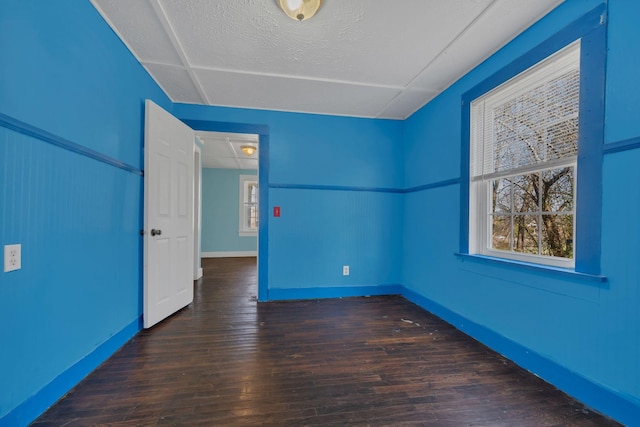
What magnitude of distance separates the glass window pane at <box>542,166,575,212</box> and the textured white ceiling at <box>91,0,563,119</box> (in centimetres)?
105

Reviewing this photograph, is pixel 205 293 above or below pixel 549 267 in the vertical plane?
below

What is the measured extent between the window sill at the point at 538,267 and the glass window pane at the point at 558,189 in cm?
40

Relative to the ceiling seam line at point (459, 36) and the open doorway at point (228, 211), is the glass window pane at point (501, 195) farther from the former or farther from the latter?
the open doorway at point (228, 211)

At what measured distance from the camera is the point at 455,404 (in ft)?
4.91

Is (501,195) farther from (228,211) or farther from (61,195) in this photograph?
(228,211)

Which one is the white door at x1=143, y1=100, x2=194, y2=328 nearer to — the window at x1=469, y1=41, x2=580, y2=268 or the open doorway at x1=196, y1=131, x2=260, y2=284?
the window at x1=469, y1=41, x2=580, y2=268

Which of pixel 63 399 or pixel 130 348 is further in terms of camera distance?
pixel 130 348

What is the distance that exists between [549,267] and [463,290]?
83 centimetres

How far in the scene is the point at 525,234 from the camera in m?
2.01

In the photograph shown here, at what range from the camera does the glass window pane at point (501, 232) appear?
2.17m

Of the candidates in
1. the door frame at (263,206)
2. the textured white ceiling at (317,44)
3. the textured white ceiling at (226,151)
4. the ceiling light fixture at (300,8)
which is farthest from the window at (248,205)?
the ceiling light fixture at (300,8)

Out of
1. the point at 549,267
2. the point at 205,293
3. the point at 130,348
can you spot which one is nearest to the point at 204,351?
the point at 130,348

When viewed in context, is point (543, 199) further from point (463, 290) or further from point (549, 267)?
point (463, 290)

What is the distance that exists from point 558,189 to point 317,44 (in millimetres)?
2015
